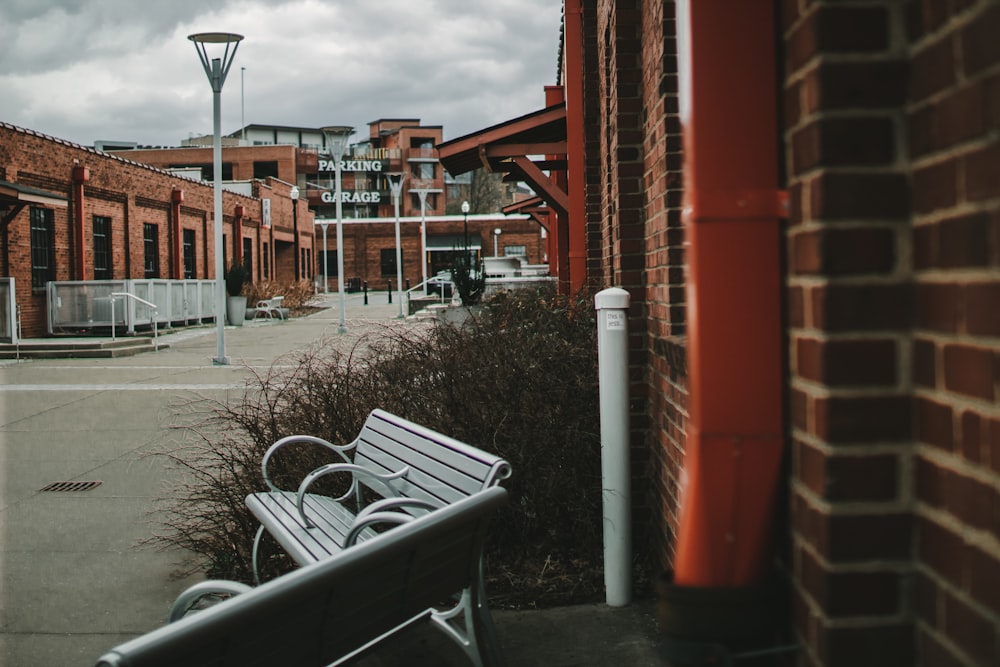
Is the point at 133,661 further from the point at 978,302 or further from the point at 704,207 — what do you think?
the point at 978,302

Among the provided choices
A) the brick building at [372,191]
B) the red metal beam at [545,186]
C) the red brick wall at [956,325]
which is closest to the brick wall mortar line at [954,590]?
the red brick wall at [956,325]

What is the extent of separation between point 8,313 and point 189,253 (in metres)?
15.7

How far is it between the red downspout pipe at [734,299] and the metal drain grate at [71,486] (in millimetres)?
5996

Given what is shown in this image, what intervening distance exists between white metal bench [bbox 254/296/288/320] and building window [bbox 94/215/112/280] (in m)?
5.71

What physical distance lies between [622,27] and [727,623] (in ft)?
13.0

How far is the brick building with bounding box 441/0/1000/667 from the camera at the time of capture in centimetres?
144

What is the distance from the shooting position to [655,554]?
4.39 m

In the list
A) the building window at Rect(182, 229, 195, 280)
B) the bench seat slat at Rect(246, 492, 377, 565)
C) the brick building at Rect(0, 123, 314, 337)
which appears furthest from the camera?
the building window at Rect(182, 229, 195, 280)

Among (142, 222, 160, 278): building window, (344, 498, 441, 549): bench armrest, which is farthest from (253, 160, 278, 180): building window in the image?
(344, 498, 441, 549): bench armrest

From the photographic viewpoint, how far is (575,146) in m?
10.4

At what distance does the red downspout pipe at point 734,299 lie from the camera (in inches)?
72.4

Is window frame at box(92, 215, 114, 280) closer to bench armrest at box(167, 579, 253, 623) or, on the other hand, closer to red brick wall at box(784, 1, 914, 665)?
bench armrest at box(167, 579, 253, 623)

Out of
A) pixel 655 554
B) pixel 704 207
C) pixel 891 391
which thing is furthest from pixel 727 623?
pixel 655 554

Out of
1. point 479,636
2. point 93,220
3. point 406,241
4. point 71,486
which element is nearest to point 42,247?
point 93,220
